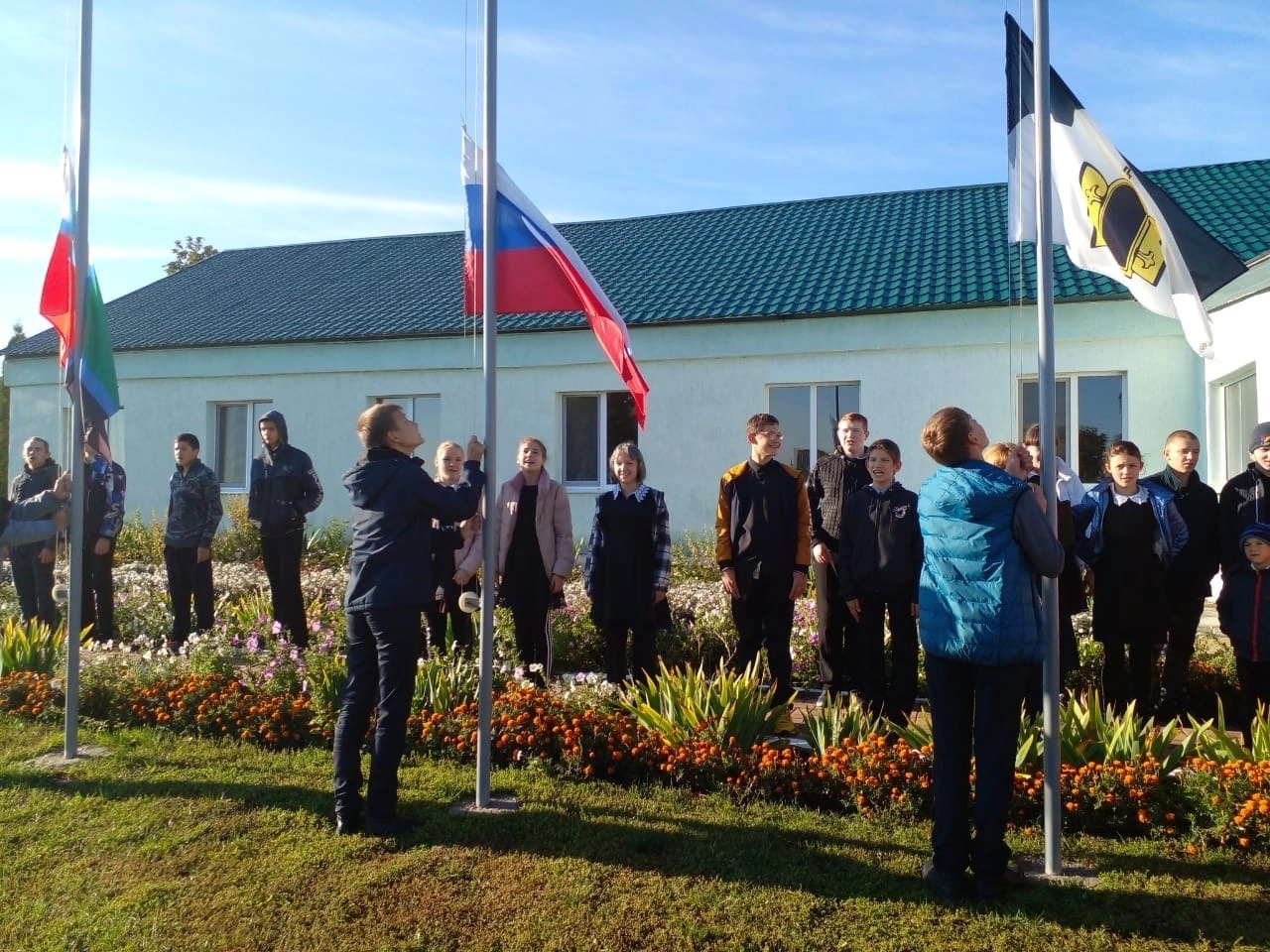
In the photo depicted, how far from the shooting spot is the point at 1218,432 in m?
11.2

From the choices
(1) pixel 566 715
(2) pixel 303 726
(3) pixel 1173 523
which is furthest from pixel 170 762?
(3) pixel 1173 523

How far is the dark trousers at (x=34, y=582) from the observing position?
354 inches

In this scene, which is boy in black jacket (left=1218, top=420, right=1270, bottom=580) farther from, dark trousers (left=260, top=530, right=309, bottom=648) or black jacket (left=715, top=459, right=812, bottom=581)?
dark trousers (left=260, top=530, right=309, bottom=648)

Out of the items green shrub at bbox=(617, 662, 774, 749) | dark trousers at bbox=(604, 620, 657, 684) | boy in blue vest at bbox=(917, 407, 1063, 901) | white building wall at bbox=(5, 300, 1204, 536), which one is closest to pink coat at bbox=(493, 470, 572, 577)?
dark trousers at bbox=(604, 620, 657, 684)

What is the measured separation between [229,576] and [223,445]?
221 inches

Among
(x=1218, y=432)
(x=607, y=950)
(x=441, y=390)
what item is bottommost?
(x=607, y=950)

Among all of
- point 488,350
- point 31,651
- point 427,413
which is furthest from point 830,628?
point 427,413

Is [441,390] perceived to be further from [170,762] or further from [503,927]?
[503,927]

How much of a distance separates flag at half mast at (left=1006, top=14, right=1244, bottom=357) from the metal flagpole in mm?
169

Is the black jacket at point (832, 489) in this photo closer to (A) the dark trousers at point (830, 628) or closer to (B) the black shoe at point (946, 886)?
(A) the dark trousers at point (830, 628)

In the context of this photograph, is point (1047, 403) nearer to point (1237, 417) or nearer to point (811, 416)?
point (1237, 417)

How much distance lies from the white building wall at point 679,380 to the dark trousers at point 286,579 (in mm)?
5648

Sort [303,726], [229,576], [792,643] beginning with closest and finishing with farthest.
A: 1. [303,726]
2. [792,643]
3. [229,576]

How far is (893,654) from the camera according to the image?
6.26 m
